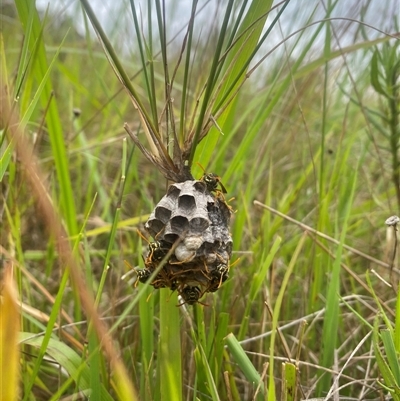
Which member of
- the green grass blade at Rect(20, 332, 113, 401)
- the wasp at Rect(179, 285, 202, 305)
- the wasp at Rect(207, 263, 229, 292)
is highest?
the wasp at Rect(207, 263, 229, 292)

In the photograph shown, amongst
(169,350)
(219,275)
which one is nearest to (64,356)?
(169,350)

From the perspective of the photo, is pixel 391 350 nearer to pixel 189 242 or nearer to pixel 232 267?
pixel 189 242

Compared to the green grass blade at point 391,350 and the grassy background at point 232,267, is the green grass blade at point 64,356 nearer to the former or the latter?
the grassy background at point 232,267

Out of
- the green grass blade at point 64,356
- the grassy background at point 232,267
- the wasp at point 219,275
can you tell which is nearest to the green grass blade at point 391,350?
the grassy background at point 232,267

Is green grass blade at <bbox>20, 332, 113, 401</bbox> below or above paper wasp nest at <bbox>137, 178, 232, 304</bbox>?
below

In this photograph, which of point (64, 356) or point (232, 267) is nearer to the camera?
point (64, 356)

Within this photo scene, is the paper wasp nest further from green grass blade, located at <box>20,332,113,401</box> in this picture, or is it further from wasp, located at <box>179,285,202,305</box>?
green grass blade, located at <box>20,332,113,401</box>

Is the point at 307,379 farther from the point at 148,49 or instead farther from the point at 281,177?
the point at 281,177

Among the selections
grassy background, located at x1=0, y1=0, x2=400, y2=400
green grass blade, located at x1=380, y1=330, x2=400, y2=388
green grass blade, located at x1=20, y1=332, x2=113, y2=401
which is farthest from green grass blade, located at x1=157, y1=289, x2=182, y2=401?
green grass blade, located at x1=380, y1=330, x2=400, y2=388

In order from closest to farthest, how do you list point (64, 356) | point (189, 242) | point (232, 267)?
point (189, 242)
point (64, 356)
point (232, 267)
